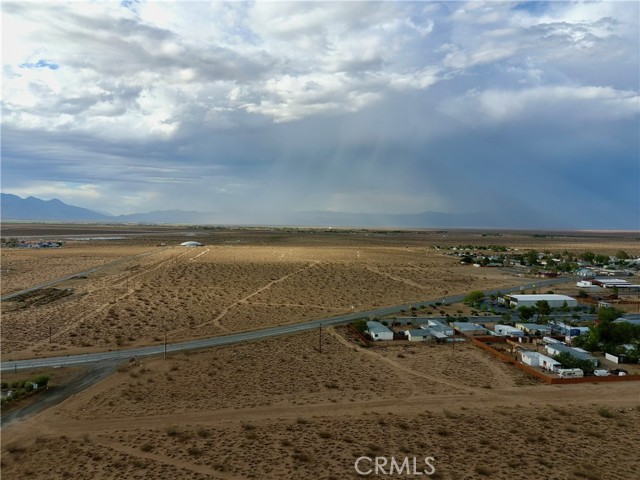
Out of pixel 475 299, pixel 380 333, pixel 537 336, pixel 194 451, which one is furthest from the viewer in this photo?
pixel 475 299

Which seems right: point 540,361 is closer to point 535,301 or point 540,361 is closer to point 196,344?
point 535,301

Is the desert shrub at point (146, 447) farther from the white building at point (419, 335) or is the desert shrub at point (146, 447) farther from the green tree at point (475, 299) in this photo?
the green tree at point (475, 299)

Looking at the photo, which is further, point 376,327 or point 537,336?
point 376,327

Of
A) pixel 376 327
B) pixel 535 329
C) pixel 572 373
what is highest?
pixel 376 327

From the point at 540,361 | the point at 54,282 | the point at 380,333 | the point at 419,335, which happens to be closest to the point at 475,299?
the point at 419,335

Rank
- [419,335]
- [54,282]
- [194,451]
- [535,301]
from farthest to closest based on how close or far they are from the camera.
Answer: [54,282], [535,301], [419,335], [194,451]

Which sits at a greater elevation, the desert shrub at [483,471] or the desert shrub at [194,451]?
the desert shrub at [194,451]

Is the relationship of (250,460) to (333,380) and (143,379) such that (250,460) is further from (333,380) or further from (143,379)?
(143,379)

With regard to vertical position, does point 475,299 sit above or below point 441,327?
above

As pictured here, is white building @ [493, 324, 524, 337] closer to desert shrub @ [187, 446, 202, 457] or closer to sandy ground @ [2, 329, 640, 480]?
sandy ground @ [2, 329, 640, 480]

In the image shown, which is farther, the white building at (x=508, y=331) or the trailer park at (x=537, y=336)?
the white building at (x=508, y=331)

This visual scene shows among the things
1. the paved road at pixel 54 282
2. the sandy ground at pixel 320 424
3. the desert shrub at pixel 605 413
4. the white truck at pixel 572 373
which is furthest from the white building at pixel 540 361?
the paved road at pixel 54 282
